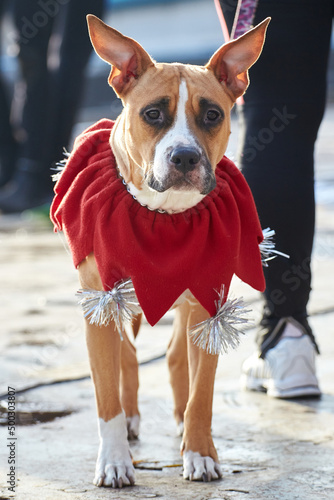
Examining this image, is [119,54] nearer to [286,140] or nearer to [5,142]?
[286,140]

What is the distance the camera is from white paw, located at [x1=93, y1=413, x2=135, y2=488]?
79.1 inches

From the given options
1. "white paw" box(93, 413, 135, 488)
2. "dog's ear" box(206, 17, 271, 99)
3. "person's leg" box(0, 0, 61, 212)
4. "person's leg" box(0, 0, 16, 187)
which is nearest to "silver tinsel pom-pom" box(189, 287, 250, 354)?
"white paw" box(93, 413, 135, 488)

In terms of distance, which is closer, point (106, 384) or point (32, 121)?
point (106, 384)

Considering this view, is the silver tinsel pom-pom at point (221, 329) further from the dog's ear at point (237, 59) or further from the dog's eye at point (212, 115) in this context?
the dog's ear at point (237, 59)

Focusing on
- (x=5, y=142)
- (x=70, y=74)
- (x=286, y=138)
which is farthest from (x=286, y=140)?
(x=5, y=142)

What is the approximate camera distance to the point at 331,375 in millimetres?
2854

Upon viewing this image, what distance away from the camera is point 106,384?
2143 millimetres

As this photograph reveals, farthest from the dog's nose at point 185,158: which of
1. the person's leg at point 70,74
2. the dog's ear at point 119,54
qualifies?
the person's leg at point 70,74

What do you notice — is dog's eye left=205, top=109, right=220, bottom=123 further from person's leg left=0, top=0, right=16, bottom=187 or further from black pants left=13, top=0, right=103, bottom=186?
person's leg left=0, top=0, right=16, bottom=187

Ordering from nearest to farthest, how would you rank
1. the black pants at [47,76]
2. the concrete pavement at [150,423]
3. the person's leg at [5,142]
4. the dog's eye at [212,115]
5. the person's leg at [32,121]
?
1. the concrete pavement at [150,423]
2. the dog's eye at [212,115]
3. the black pants at [47,76]
4. the person's leg at [32,121]
5. the person's leg at [5,142]

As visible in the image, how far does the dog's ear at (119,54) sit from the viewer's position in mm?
2205

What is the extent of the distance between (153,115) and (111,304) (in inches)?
19.2

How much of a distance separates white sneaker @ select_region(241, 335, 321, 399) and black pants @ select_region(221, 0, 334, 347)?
0.08m

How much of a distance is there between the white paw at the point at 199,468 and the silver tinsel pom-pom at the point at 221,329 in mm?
263
